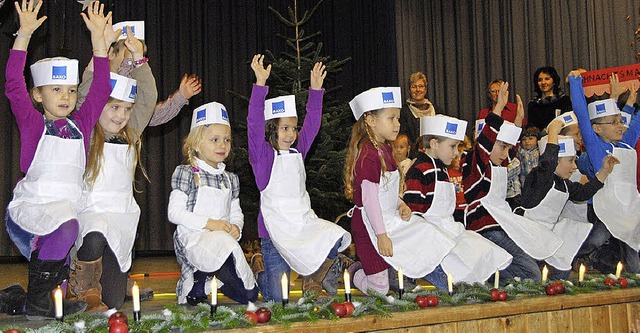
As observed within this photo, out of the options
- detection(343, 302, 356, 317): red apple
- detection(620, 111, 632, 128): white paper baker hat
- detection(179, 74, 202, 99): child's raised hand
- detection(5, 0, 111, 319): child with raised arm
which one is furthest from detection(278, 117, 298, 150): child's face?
detection(620, 111, 632, 128): white paper baker hat

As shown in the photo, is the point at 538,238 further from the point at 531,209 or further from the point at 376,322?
the point at 376,322

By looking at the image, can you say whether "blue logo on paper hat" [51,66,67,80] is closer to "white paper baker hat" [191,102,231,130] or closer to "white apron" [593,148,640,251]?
"white paper baker hat" [191,102,231,130]

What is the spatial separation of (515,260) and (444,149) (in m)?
0.81

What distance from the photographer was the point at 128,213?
3.51 metres

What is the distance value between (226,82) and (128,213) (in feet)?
19.2

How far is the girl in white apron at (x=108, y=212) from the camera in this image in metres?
3.36

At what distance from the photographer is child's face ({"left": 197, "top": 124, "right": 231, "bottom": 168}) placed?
3836 millimetres

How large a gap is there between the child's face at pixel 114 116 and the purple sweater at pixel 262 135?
60cm

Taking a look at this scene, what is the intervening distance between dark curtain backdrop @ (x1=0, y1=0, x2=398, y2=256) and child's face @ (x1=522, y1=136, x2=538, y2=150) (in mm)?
3361

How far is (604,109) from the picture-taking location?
506cm

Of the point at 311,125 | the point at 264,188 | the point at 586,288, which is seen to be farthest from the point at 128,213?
the point at 586,288

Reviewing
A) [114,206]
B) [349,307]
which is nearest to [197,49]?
[114,206]

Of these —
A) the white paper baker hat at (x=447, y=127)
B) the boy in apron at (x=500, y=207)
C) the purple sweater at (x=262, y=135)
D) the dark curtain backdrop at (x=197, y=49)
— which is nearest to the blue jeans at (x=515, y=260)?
the boy in apron at (x=500, y=207)

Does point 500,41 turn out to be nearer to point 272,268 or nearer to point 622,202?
point 622,202
